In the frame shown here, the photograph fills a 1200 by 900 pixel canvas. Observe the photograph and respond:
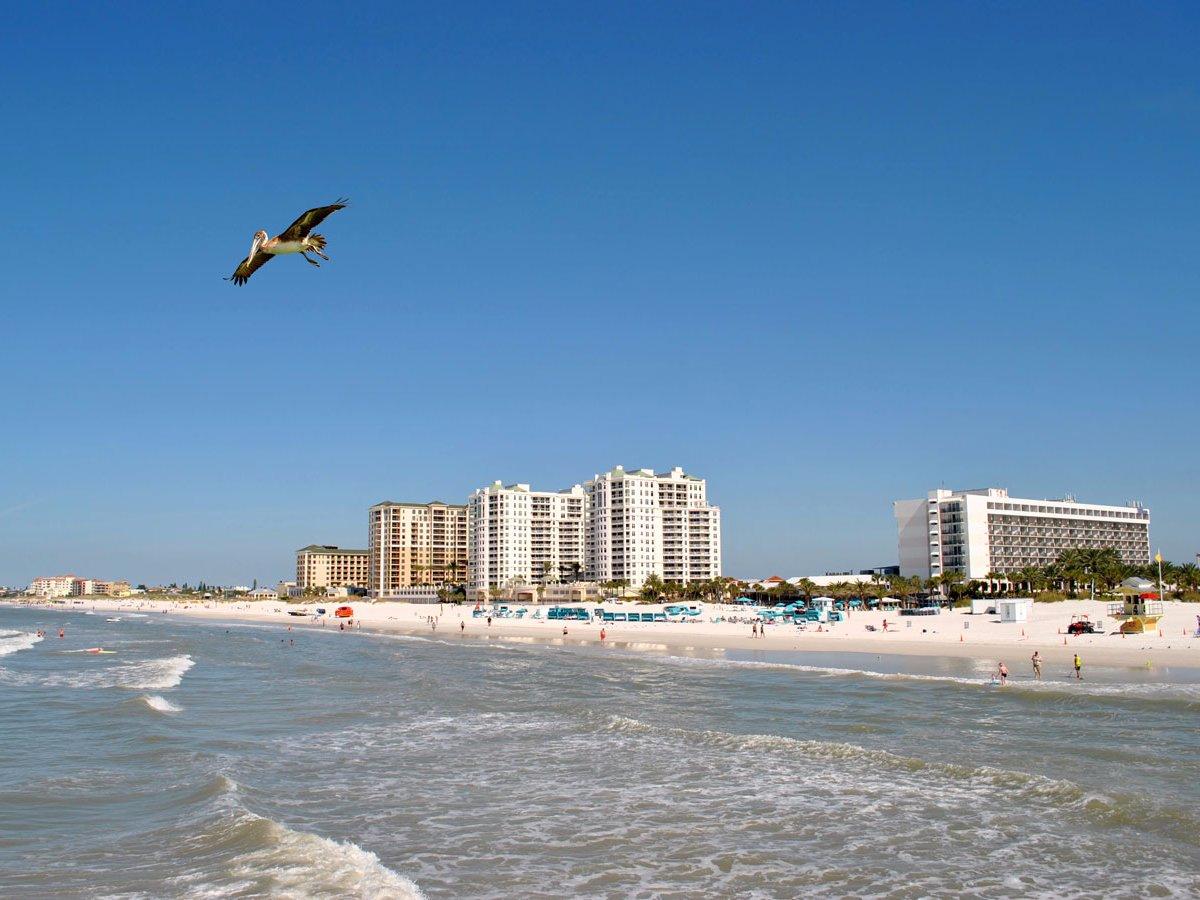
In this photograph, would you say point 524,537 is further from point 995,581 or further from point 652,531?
point 995,581

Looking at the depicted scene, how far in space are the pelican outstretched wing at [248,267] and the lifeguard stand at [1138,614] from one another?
56.7 meters

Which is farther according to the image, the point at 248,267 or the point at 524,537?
the point at 524,537

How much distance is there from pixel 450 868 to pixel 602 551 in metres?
161

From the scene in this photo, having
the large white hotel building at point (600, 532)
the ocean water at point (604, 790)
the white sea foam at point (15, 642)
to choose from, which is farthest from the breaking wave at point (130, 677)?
the large white hotel building at point (600, 532)

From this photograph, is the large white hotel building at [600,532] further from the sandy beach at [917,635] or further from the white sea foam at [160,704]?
the white sea foam at [160,704]

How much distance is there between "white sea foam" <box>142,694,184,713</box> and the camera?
101 ft

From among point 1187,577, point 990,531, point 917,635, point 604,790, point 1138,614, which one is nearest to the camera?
point 604,790

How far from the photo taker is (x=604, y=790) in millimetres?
19375

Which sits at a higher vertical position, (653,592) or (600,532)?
(600,532)

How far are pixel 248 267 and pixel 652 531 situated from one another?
16433 centimetres

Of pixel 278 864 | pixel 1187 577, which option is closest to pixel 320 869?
pixel 278 864

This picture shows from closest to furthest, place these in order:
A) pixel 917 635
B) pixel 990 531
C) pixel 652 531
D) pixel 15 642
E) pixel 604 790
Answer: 1. pixel 604 790
2. pixel 917 635
3. pixel 15 642
4. pixel 990 531
5. pixel 652 531

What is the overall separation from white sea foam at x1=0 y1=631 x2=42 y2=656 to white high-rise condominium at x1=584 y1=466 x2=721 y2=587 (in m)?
102

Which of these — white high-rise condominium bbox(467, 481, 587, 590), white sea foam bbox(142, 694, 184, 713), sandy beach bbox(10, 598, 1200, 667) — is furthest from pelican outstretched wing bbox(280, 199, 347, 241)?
white high-rise condominium bbox(467, 481, 587, 590)
